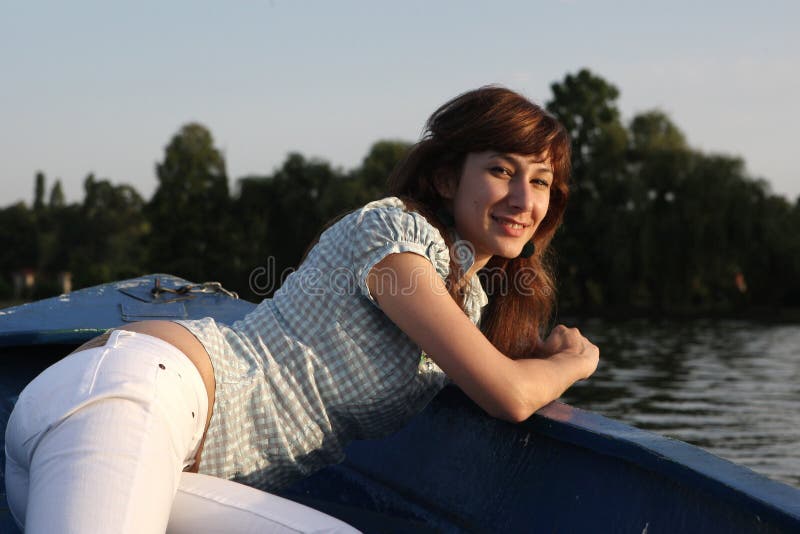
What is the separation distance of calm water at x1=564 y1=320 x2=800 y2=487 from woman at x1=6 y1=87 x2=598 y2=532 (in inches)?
211

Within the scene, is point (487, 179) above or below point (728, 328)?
above

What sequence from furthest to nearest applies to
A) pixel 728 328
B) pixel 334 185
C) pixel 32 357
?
pixel 334 185, pixel 728 328, pixel 32 357

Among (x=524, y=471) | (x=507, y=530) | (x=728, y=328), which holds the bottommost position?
(x=728, y=328)

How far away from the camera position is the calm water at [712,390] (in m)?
8.53

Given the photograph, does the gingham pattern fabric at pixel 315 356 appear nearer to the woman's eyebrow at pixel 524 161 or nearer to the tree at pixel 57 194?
the woman's eyebrow at pixel 524 161

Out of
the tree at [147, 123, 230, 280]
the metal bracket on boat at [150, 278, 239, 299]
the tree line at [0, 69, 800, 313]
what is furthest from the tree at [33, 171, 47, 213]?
the metal bracket on boat at [150, 278, 239, 299]

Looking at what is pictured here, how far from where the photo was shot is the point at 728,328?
23.2 m

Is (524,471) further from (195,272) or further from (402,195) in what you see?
(195,272)

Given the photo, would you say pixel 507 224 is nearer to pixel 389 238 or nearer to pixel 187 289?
pixel 389 238

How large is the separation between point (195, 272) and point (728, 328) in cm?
2854

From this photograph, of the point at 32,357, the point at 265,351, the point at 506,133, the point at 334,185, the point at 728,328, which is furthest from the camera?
the point at 334,185

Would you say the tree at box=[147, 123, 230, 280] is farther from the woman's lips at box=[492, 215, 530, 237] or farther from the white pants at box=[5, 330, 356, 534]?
the white pants at box=[5, 330, 356, 534]

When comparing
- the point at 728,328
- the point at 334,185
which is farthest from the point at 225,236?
the point at 728,328

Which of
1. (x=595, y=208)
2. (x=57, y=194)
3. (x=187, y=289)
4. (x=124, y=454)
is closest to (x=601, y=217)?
(x=595, y=208)
